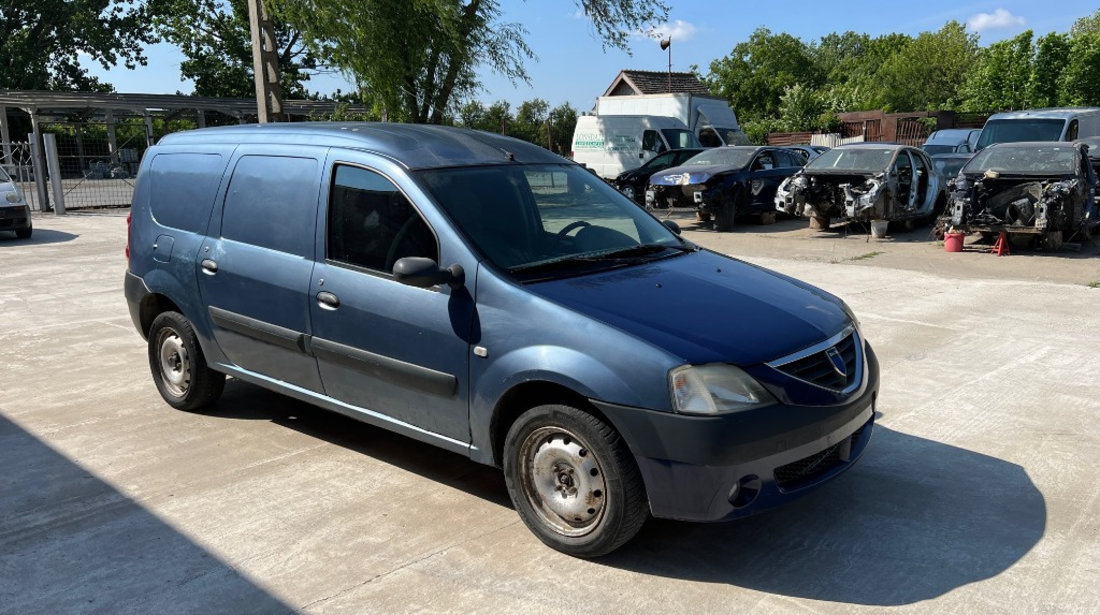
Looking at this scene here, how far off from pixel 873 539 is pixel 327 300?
2.84m

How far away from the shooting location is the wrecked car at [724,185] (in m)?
16.5

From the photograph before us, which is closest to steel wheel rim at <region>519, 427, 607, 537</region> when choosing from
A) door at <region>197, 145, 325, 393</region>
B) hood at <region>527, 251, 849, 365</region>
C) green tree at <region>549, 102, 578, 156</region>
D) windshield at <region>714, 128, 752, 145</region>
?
hood at <region>527, 251, 849, 365</region>

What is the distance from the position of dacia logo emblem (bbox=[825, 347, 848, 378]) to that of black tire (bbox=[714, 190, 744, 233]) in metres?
13.1

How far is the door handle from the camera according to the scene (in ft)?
14.6

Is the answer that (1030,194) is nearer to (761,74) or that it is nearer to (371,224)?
(371,224)

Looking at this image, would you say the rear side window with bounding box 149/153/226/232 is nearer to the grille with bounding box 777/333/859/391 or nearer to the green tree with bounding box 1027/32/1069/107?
the grille with bounding box 777/333/859/391

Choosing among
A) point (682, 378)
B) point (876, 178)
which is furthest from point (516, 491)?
point (876, 178)

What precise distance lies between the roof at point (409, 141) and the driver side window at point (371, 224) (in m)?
0.17

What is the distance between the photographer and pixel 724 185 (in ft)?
54.4

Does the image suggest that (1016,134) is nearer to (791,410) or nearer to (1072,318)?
(1072,318)

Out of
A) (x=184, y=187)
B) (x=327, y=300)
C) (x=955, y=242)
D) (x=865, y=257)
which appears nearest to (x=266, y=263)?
(x=327, y=300)

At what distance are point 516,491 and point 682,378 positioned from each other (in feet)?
3.26

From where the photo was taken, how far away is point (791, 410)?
3531 millimetres

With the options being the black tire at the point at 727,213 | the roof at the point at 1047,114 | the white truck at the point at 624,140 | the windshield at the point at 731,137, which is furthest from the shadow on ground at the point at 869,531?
the windshield at the point at 731,137
